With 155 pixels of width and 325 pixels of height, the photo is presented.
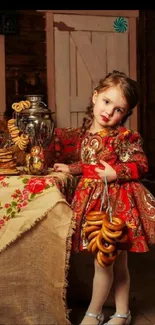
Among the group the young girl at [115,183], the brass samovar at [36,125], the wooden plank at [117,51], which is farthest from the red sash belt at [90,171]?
the wooden plank at [117,51]

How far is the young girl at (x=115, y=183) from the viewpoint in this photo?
2418 millimetres

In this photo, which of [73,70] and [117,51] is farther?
[117,51]

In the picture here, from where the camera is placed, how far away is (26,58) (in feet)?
18.0

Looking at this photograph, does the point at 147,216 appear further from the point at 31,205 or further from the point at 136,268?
the point at 136,268

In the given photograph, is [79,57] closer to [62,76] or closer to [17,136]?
[62,76]

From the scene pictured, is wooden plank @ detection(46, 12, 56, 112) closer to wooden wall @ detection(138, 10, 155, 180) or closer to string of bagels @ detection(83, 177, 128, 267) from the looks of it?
wooden wall @ detection(138, 10, 155, 180)

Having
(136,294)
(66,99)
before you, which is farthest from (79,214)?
(66,99)

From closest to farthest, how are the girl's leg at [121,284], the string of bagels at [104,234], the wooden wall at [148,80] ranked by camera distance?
the string of bagels at [104,234]
the girl's leg at [121,284]
the wooden wall at [148,80]

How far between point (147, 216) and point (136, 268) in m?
1.31

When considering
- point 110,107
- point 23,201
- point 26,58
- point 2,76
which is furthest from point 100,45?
point 23,201

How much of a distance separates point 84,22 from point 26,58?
0.67 m

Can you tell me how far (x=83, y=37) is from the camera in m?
5.56

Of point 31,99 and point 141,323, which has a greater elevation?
point 31,99

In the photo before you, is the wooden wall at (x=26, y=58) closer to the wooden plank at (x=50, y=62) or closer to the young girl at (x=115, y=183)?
the wooden plank at (x=50, y=62)
